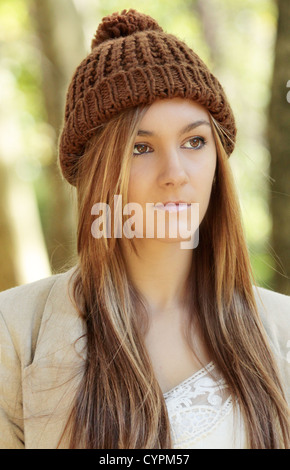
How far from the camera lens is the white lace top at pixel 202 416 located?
1820mm

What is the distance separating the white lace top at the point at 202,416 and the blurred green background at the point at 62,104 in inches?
26.9

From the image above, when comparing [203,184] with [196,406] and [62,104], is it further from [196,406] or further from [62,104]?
[62,104]

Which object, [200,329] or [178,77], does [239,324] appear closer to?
[200,329]

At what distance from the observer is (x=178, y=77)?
1890 mm

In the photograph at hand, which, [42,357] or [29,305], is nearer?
[42,357]

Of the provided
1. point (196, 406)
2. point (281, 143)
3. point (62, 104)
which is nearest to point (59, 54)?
point (62, 104)

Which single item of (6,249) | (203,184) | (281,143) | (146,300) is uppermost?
(281,143)

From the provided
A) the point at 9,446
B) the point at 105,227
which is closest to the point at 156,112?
the point at 105,227

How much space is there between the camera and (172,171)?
72.2 inches

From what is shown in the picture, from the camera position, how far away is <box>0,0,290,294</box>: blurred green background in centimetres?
306

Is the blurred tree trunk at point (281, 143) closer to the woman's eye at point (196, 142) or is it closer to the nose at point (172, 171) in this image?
the woman's eye at point (196, 142)

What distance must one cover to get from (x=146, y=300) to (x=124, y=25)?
0.89 metres

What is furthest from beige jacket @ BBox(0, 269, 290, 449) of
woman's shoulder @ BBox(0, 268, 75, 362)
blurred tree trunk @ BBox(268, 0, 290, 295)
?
blurred tree trunk @ BBox(268, 0, 290, 295)

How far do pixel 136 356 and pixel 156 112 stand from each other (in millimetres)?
717
